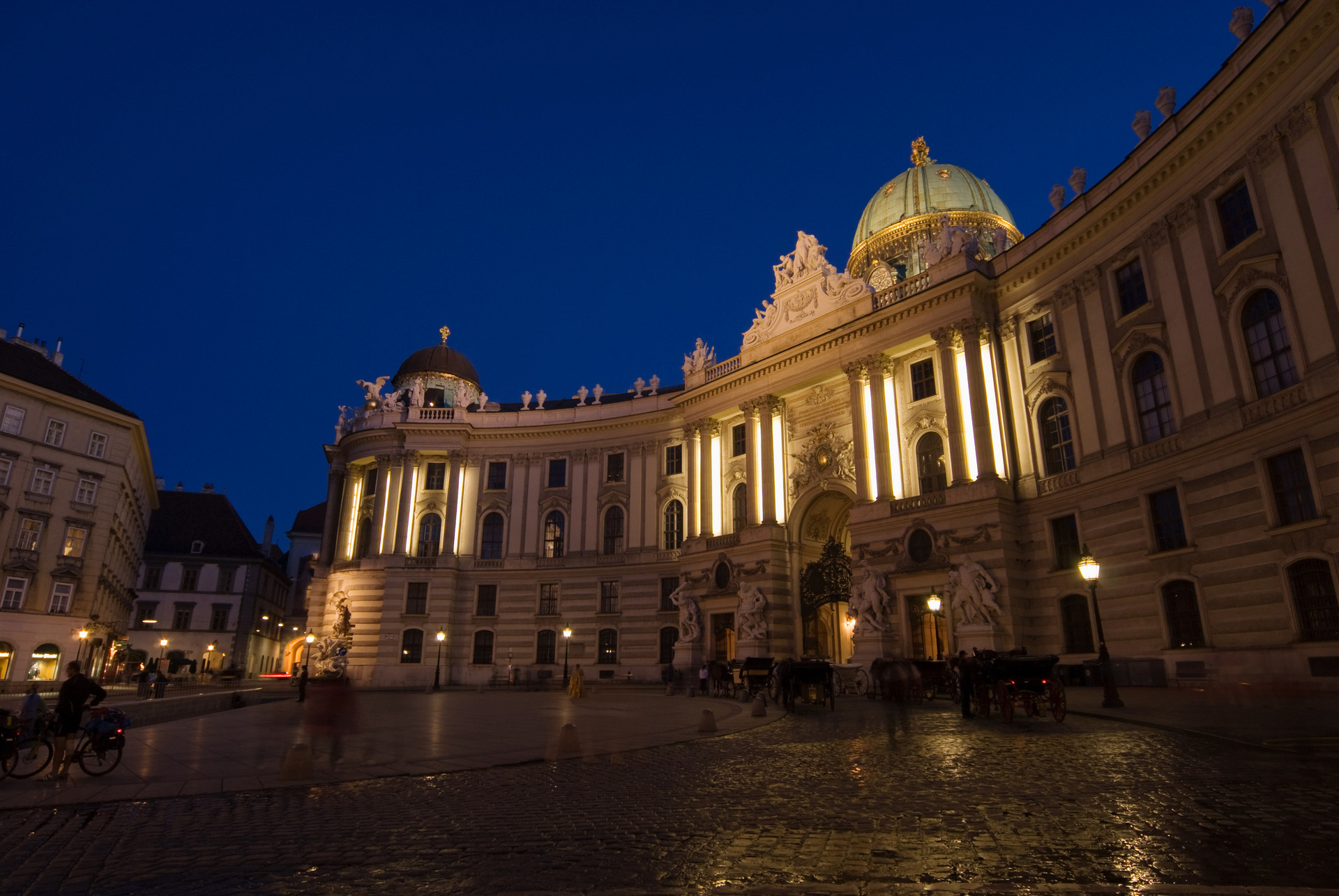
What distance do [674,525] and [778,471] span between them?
30.8ft

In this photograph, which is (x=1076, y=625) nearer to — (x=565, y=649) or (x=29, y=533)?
(x=565, y=649)

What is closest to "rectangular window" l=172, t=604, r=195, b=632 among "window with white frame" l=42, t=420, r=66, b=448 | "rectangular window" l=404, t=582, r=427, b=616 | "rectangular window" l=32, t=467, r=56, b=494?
"rectangular window" l=32, t=467, r=56, b=494

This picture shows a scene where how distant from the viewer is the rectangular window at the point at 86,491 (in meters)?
43.2

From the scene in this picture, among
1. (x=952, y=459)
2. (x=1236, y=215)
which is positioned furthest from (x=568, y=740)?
(x=1236, y=215)

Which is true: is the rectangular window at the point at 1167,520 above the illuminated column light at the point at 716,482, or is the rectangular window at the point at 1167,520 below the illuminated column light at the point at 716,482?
below

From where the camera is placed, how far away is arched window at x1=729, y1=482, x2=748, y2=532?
138 ft

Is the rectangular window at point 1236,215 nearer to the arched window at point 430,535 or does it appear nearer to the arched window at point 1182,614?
the arched window at point 1182,614

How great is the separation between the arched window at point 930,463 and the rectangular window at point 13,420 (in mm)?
45162

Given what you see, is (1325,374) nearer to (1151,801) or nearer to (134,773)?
(1151,801)

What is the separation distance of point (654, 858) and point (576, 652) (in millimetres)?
41968

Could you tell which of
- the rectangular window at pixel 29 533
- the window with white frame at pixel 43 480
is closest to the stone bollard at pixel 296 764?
the rectangular window at pixel 29 533

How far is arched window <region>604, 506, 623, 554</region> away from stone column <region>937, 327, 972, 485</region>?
73.3 feet

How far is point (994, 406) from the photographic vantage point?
31.7 m

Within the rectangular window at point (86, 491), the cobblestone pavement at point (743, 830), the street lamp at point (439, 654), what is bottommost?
the cobblestone pavement at point (743, 830)
